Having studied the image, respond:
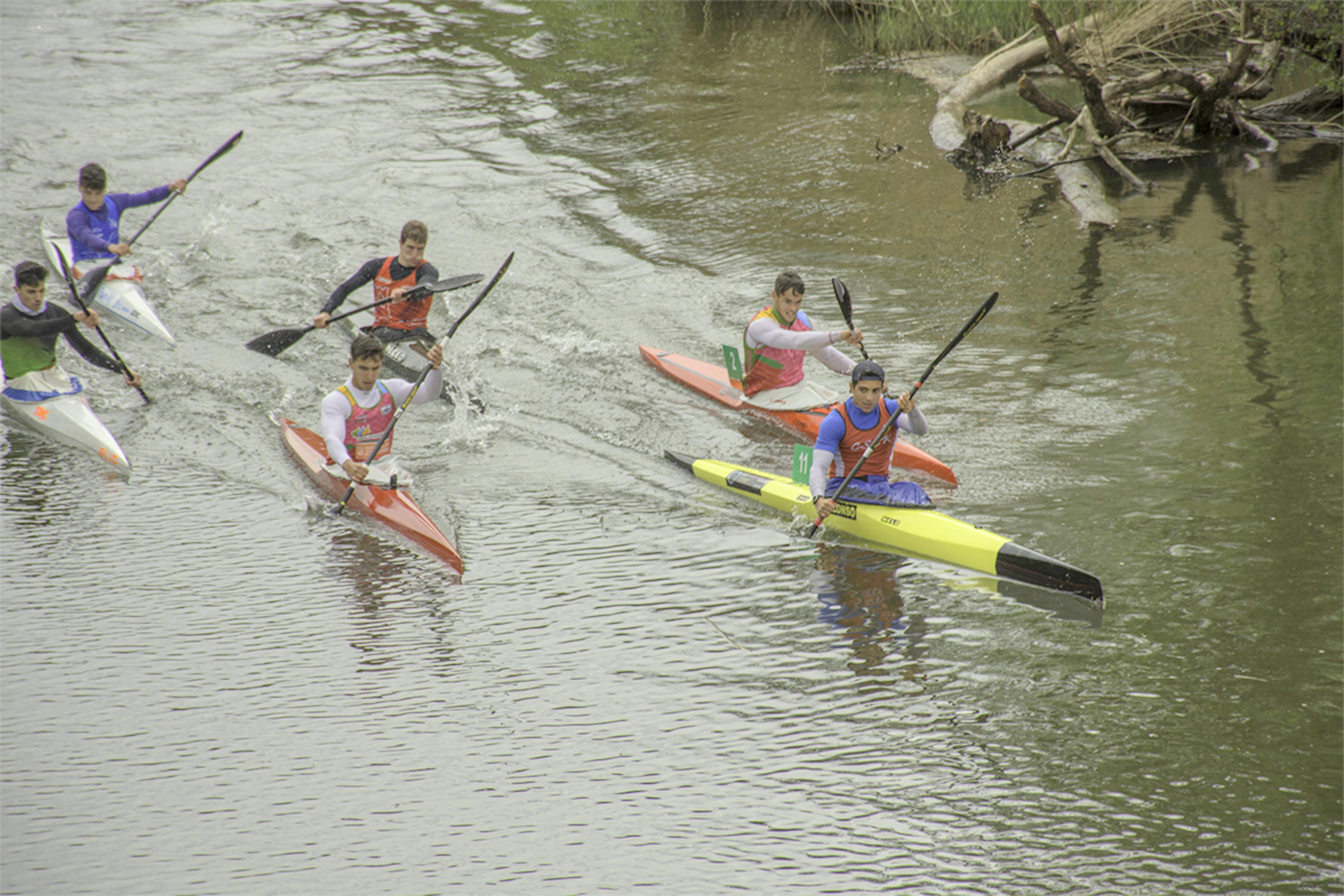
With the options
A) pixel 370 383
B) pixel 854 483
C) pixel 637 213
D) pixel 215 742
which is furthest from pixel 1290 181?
pixel 215 742

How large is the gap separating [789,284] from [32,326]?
5.94m

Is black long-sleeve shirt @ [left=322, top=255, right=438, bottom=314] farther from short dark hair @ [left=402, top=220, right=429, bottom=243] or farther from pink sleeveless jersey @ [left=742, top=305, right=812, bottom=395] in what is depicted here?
pink sleeveless jersey @ [left=742, top=305, right=812, bottom=395]

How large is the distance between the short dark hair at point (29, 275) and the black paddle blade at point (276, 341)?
81.8 inches

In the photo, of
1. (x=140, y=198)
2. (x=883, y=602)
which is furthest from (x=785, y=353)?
(x=140, y=198)

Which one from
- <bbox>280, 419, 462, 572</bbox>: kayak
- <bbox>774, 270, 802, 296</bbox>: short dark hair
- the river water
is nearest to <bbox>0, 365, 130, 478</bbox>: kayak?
the river water

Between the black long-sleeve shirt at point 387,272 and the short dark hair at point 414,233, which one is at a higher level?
the short dark hair at point 414,233

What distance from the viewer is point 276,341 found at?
35.9 ft

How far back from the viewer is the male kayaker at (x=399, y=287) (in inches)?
401

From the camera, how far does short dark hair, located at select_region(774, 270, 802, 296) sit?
8.98 meters

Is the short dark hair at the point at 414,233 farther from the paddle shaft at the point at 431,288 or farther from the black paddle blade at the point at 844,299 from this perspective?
the black paddle blade at the point at 844,299

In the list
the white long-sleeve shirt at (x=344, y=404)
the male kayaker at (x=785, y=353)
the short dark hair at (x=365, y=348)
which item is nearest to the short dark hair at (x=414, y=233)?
the white long-sleeve shirt at (x=344, y=404)

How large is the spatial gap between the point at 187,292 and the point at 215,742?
26.6 feet

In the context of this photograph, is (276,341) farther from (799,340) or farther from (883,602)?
(883,602)

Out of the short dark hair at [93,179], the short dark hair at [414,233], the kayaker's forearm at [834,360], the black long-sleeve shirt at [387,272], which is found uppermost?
the short dark hair at [93,179]
